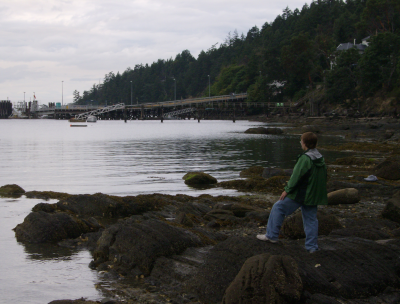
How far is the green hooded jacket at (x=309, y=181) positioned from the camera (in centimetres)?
669

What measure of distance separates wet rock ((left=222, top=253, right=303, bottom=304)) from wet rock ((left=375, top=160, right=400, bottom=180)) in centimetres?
1385

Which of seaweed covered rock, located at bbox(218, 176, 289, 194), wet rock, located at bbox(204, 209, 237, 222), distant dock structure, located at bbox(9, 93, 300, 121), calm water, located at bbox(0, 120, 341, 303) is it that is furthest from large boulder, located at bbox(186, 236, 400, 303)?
distant dock structure, located at bbox(9, 93, 300, 121)

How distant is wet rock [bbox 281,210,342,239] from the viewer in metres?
8.84

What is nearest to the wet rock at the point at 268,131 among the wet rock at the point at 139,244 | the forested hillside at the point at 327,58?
the forested hillside at the point at 327,58

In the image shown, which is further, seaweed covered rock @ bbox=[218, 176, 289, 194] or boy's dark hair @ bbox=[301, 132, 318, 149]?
seaweed covered rock @ bbox=[218, 176, 289, 194]

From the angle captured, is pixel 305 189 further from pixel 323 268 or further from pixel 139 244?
pixel 139 244

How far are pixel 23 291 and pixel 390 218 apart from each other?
319 inches

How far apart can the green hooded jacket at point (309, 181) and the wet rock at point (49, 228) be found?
5.51 metres

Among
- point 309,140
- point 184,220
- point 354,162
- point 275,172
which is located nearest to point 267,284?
point 309,140

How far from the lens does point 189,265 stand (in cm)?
715

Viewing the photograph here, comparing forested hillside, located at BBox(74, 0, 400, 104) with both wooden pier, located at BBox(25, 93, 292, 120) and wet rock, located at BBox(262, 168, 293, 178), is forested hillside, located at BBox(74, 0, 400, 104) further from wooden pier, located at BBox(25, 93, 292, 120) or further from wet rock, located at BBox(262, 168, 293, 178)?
wet rock, located at BBox(262, 168, 293, 178)

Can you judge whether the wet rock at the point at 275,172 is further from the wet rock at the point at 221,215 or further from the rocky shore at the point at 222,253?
the wet rock at the point at 221,215

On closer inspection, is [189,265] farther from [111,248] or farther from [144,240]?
[111,248]

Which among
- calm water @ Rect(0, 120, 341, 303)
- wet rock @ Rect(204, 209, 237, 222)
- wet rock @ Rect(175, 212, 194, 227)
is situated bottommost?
calm water @ Rect(0, 120, 341, 303)
